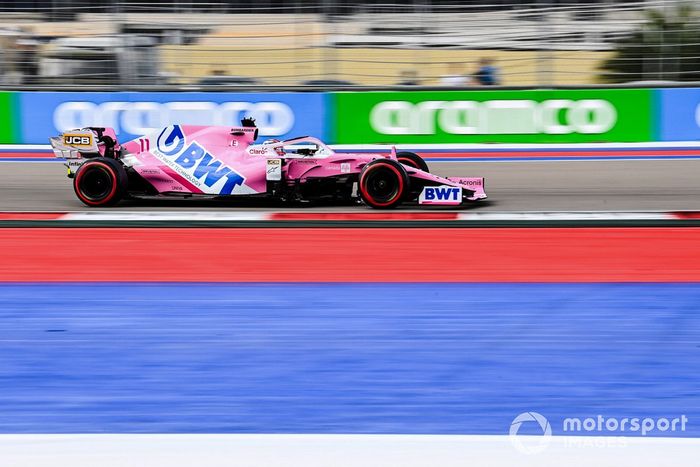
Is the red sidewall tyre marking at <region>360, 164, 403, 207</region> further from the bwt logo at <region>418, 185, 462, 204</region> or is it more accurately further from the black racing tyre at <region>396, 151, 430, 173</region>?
the black racing tyre at <region>396, 151, 430, 173</region>

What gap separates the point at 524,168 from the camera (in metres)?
13.2

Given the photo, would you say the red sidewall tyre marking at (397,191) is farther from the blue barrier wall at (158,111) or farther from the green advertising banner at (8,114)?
the green advertising banner at (8,114)

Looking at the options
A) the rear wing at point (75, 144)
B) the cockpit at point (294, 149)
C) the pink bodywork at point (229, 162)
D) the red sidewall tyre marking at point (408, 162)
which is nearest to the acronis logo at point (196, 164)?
the pink bodywork at point (229, 162)

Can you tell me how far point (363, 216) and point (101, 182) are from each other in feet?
9.02

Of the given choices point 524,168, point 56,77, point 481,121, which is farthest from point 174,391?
point 56,77

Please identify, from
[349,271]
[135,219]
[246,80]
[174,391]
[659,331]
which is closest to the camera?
[174,391]

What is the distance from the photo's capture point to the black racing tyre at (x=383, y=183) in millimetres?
9602

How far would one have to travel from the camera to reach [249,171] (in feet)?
32.2

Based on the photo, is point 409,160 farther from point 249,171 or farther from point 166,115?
point 166,115

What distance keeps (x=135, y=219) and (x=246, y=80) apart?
6429 mm

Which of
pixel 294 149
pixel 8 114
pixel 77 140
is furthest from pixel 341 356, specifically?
pixel 8 114

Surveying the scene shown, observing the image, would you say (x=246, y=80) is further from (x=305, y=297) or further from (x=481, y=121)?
(x=305, y=297)

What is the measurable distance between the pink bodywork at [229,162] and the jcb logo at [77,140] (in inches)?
25.0
